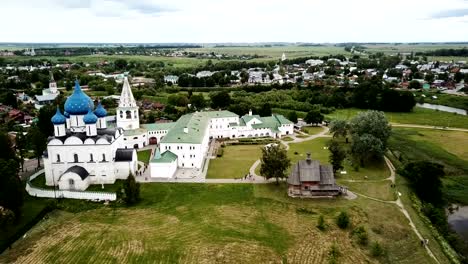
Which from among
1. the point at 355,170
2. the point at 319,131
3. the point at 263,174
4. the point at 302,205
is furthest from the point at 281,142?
the point at 302,205

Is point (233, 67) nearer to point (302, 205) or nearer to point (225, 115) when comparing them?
point (225, 115)

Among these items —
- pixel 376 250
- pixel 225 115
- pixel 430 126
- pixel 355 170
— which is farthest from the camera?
pixel 430 126

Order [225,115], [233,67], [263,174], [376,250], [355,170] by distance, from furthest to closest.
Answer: [233,67] → [225,115] → [355,170] → [263,174] → [376,250]

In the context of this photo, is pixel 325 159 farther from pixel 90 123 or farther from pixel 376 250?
pixel 90 123

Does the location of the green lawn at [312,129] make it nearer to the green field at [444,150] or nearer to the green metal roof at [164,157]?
the green field at [444,150]

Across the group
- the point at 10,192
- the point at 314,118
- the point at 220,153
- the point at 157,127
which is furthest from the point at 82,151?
the point at 314,118

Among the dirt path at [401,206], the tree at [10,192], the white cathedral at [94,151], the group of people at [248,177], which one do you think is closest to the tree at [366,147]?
the dirt path at [401,206]
